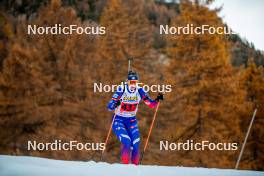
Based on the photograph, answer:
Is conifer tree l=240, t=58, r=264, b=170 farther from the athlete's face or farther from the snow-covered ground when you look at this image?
the snow-covered ground

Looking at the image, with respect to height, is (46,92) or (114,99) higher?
(46,92)

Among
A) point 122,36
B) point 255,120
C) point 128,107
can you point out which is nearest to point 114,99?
point 128,107

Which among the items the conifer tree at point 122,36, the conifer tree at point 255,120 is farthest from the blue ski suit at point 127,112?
the conifer tree at point 255,120

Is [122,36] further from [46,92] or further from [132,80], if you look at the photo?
[132,80]

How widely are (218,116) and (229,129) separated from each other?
117 cm

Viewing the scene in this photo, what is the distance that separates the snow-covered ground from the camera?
5.95 meters

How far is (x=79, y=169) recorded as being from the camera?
6234 mm

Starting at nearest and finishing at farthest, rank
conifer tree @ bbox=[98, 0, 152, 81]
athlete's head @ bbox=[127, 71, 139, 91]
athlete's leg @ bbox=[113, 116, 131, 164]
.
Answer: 1. athlete's leg @ bbox=[113, 116, 131, 164]
2. athlete's head @ bbox=[127, 71, 139, 91]
3. conifer tree @ bbox=[98, 0, 152, 81]

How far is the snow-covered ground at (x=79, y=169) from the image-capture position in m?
5.95

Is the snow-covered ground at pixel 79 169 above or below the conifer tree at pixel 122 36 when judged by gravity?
below

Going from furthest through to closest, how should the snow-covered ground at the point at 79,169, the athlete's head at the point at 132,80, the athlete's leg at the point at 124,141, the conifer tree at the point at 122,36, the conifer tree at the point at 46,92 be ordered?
the conifer tree at the point at 122,36 < the conifer tree at the point at 46,92 < the athlete's head at the point at 132,80 < the athlete's leg at the point at 124,141 < the snow-covered ground at the point at 79,169

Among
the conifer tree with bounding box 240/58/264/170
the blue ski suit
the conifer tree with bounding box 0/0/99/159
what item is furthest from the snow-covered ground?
the conifer tree with bounding box 240/58/264/170

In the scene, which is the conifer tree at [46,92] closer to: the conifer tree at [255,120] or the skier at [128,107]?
the conifer tree at [255,120]

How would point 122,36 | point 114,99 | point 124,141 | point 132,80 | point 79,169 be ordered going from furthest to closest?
point 122,36 → point 132,80 → point 114,99 → point 124,141 → point 79,169
